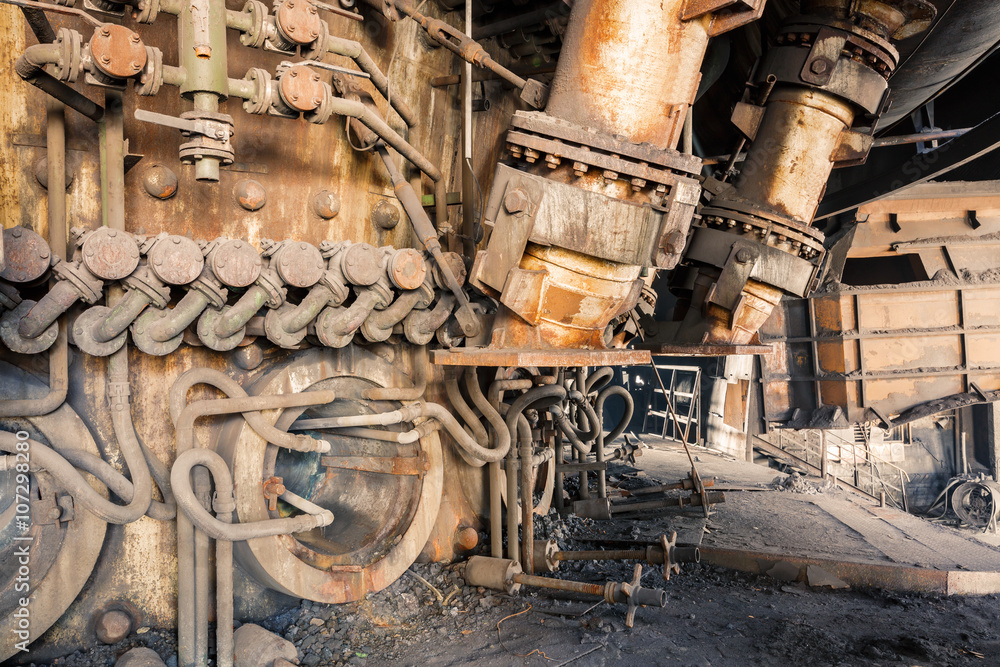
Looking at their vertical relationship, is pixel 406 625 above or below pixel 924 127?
below

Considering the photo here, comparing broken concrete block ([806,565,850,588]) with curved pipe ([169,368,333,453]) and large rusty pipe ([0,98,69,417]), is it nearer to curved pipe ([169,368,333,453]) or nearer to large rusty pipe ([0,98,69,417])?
curved pipe ([169,368,333,453])

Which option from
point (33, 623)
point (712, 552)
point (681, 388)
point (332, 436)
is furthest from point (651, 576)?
point (681, 388)

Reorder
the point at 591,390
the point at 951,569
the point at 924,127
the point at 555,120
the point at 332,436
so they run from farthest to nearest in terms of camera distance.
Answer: the point at 924,127 → the point at 591,390 → the point at 951,569 → the point at 332,436 → the point at 555,120

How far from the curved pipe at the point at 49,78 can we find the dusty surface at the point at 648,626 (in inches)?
88.2

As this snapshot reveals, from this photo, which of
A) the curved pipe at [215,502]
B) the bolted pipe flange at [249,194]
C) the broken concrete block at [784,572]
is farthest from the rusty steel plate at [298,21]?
the broken concrete block at [784,572]

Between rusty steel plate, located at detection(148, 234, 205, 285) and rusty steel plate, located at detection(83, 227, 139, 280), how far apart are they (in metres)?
0.07

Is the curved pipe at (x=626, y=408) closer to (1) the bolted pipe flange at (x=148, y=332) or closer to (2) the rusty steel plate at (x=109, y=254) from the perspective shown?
(1) the bolted pipe flange at (x=148, y=332)

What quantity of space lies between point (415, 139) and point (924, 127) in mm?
5926

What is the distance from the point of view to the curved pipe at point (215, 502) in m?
2.78

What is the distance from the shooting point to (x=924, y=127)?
7.03m

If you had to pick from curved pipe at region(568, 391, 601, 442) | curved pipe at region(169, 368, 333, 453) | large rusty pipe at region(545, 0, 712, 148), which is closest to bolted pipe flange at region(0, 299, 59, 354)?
curved pipe at region(169, 368, 333, 453)

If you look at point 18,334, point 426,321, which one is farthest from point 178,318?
point 426,321

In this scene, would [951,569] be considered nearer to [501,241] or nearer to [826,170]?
[826,170]

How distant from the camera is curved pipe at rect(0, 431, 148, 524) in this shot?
256 centimetres
